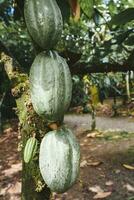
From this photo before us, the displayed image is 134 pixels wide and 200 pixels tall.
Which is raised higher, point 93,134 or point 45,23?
point 45,23

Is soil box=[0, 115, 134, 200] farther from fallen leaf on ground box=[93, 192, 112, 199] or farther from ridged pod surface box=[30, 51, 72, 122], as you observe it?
ridged pod surface box=[30, 51, 72, 122]

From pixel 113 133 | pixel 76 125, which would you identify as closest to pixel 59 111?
pixel 113 133

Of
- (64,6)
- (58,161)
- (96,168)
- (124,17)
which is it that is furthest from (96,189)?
(58,161)

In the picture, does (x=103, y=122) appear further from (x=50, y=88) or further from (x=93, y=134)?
(x=50, y=88)

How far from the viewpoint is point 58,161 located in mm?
739

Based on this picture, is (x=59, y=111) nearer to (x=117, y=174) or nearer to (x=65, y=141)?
(x=65, y=141)

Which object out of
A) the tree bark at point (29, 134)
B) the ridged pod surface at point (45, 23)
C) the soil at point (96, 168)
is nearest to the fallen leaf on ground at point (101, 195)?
the soil at point (96, 168)

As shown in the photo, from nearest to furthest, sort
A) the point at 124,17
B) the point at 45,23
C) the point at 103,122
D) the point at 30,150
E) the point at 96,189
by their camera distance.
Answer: the point at 45,23
the point at 30,150
the point at 124,17
the point at 96,189
the point at 103,122

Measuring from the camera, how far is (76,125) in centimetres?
552

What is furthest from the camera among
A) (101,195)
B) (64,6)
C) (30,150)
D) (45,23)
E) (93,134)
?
(93,134)

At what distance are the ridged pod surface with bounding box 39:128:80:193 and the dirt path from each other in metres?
4.55

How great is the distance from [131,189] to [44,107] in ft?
7.92

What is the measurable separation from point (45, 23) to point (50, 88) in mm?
105

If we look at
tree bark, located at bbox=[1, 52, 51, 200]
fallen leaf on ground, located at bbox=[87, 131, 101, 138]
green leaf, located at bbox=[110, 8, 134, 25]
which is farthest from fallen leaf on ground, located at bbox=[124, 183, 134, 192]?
tree bark, located at bbox=[1, 52, 51, 200]
